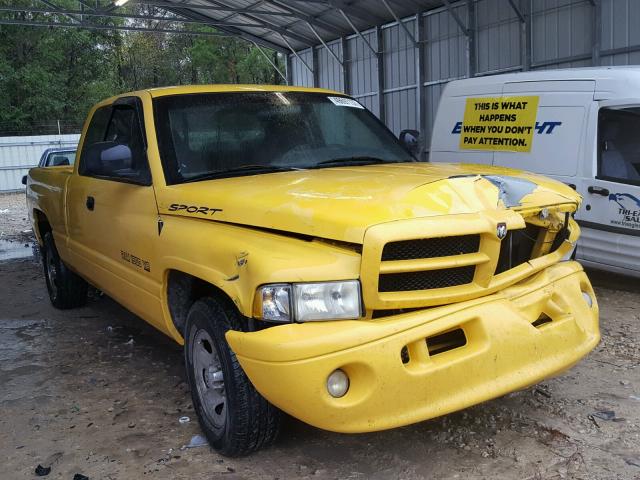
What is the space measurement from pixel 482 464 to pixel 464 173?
1410 millimetres

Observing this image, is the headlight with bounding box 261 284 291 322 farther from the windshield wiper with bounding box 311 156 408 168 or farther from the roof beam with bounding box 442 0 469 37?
the roof beam with bounding box 442 0 469 37

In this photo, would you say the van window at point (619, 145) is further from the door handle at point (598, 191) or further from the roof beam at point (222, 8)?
the roof beam at point (222, 8)

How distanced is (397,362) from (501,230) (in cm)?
74

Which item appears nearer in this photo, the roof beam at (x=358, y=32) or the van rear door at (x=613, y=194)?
the van rear door at (x=613, y=194)

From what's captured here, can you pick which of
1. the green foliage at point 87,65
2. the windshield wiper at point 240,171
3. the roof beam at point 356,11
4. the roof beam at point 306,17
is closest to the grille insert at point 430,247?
the windshield wiper at point 240,171

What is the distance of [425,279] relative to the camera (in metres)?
2.70

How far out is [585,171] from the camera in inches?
245

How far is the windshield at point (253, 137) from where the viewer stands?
3.73m

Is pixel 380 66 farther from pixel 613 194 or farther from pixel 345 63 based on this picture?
pixel 613 194

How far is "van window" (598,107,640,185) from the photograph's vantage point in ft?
19.5

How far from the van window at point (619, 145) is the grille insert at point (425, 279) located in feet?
12.8

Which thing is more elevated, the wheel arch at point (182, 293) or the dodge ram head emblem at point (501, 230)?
the dodge ram head emblem at point (501, 230)

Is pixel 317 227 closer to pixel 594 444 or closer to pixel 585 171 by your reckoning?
pixel 594 444

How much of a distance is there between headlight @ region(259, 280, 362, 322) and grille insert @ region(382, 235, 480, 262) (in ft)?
0.67
